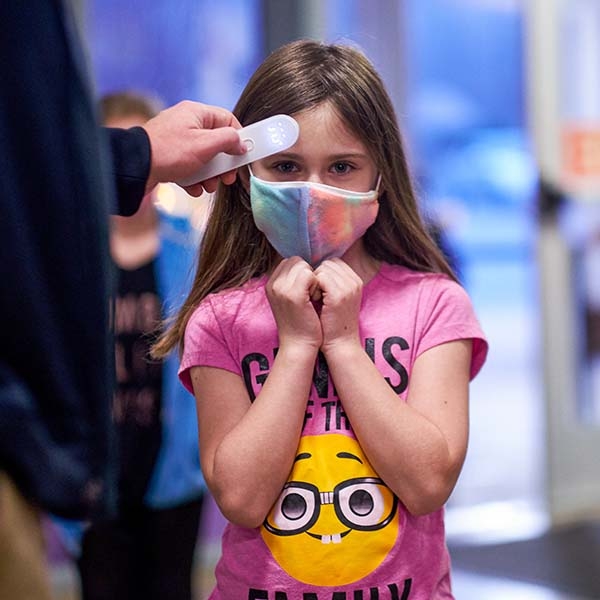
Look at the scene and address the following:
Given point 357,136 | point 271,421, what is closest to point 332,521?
point 271,421

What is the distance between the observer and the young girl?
1269 mm

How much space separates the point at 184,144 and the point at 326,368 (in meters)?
0.33

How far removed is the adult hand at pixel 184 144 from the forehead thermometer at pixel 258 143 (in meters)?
0.01

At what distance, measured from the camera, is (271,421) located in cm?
126

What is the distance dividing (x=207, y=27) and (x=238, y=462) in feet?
9.17

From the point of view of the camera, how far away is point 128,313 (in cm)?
250

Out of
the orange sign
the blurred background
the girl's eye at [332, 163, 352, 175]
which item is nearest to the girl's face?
the girl's eye at [332, 163, 352, 175]

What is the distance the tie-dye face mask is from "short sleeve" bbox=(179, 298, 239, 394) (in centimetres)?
13

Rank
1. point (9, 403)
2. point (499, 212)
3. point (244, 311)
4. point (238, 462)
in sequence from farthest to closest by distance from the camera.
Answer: point (499, 212), point (244, 311), point (238, 462), point (9, 403)

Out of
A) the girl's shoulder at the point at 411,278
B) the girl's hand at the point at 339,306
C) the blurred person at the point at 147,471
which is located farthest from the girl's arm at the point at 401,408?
the blurred person at the point at 147,471

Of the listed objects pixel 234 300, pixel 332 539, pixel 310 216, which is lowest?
pixel 332 539

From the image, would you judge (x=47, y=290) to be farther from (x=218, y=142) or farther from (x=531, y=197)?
(x=531, y=197)

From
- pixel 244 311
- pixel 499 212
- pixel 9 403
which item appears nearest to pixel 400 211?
pixel 244 311

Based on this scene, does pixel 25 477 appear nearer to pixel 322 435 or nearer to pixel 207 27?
pixel 322 435
